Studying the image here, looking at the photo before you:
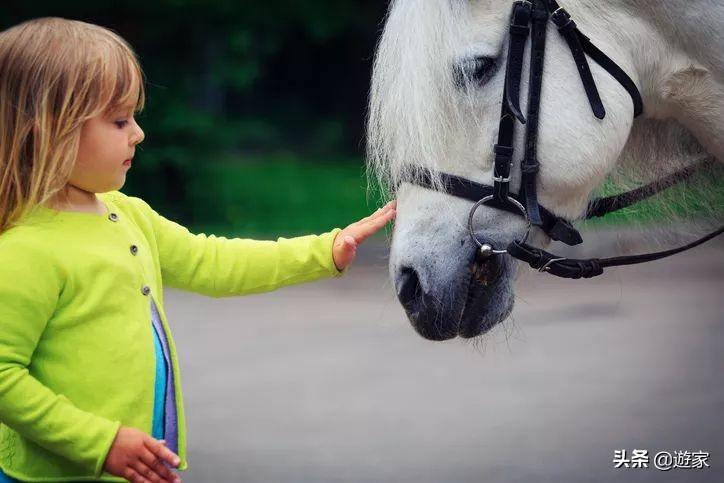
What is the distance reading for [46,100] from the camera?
6.23ft

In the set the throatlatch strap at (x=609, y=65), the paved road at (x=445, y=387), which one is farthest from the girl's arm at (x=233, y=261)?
the paved road at (x=445, y=387)

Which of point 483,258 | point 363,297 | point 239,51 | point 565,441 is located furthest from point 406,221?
point 239,51

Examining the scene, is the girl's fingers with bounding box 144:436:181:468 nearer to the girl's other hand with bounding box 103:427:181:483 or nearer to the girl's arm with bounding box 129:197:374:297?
the girl's other hand with bounding box 103:427:181:483

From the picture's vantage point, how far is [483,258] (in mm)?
2281

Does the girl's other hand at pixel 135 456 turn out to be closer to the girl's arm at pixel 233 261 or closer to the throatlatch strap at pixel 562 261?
the girl's arm at pixel 233 261

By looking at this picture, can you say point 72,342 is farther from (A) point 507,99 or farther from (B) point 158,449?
(A) point 507,99

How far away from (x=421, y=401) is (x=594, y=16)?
3122 millimetres

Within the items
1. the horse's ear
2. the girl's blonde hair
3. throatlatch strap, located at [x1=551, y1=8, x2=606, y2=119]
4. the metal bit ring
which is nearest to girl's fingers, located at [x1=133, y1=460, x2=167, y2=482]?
the girl's blonde hair

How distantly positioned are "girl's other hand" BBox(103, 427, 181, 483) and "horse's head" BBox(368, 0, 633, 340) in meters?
0.69

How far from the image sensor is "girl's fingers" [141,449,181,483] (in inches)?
71.1

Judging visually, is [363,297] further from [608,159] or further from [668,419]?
[608,159]

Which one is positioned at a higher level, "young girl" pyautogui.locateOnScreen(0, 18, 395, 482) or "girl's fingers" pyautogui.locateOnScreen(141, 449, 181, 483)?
"young girl" pyautogui.locateOnScreen(0, 18, 395, 482)

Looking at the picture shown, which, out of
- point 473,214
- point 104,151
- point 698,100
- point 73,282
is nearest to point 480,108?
point 473,214

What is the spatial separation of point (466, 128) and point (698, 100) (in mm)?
517
